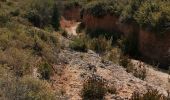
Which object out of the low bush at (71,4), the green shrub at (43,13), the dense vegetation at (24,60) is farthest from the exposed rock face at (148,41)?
the low bush at (71,4)

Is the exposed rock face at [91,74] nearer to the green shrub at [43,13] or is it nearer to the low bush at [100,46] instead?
the low bush at [100,46]

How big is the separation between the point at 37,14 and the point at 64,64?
37.0 feet

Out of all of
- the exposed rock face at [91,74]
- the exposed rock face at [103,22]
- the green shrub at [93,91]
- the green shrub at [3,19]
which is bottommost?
the exposed rock face at [103,22]

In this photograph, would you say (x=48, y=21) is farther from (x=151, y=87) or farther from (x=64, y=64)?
(x=151, y=87)

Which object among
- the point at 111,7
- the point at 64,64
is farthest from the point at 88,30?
the point at 64,64

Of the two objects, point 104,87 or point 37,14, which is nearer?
point 104,87

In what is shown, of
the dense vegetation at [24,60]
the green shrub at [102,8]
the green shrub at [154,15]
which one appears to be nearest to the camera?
the dense vegetation at [24,60]

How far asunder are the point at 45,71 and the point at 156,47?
984 cm

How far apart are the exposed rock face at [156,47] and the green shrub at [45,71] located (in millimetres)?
9230

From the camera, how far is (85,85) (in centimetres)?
1314

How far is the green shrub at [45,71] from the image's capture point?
13898 millimetres

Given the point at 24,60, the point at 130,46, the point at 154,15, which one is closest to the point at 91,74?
the point at 24,60

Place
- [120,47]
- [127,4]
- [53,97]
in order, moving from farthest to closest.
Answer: [127,4] < [120,47] < [53,97]

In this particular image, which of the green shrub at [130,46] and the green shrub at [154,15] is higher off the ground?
the green shrub at [154,15]
